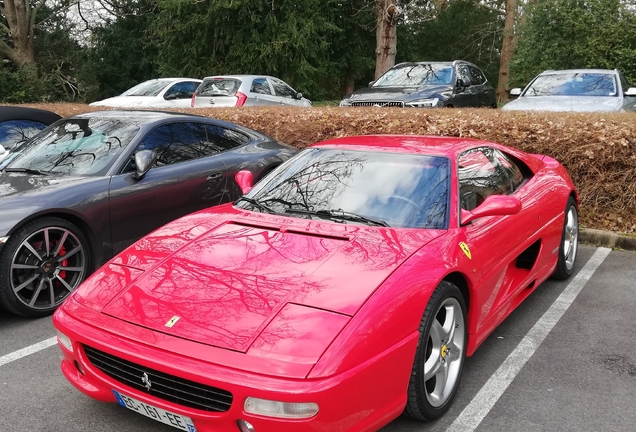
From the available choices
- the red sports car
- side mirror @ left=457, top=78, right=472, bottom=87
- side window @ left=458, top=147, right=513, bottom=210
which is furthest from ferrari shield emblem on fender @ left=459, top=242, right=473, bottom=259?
side mirror @ left=457, top=78, right=472, bottom=87

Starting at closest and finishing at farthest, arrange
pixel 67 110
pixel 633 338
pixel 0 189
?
pixel 633 338 → pixel 0 189 → pixel 67 110

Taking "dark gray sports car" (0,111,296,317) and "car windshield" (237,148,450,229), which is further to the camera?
"dark gray sports car" (0,111,296,317)

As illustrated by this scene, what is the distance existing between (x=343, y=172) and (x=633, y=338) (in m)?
2.25

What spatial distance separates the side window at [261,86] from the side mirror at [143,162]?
9567mm

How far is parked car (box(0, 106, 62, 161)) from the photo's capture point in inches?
259

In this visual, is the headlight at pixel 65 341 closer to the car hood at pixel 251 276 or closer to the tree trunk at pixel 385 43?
the car hood at pixel 251 276

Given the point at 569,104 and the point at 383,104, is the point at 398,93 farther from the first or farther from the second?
the point at 569,104

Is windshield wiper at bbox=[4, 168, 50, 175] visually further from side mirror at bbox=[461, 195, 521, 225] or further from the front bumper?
side mirror at bbox=[461, 195, 521, 225]

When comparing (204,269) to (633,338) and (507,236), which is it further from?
(633,338)

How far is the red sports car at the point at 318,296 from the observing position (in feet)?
7.81

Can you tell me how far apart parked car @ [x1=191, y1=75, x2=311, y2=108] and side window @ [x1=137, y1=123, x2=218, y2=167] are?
7.90 meters

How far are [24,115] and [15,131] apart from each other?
0.69 ft

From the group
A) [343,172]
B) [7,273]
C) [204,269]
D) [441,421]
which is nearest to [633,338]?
[441,421]

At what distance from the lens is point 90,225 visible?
4.70 meters
